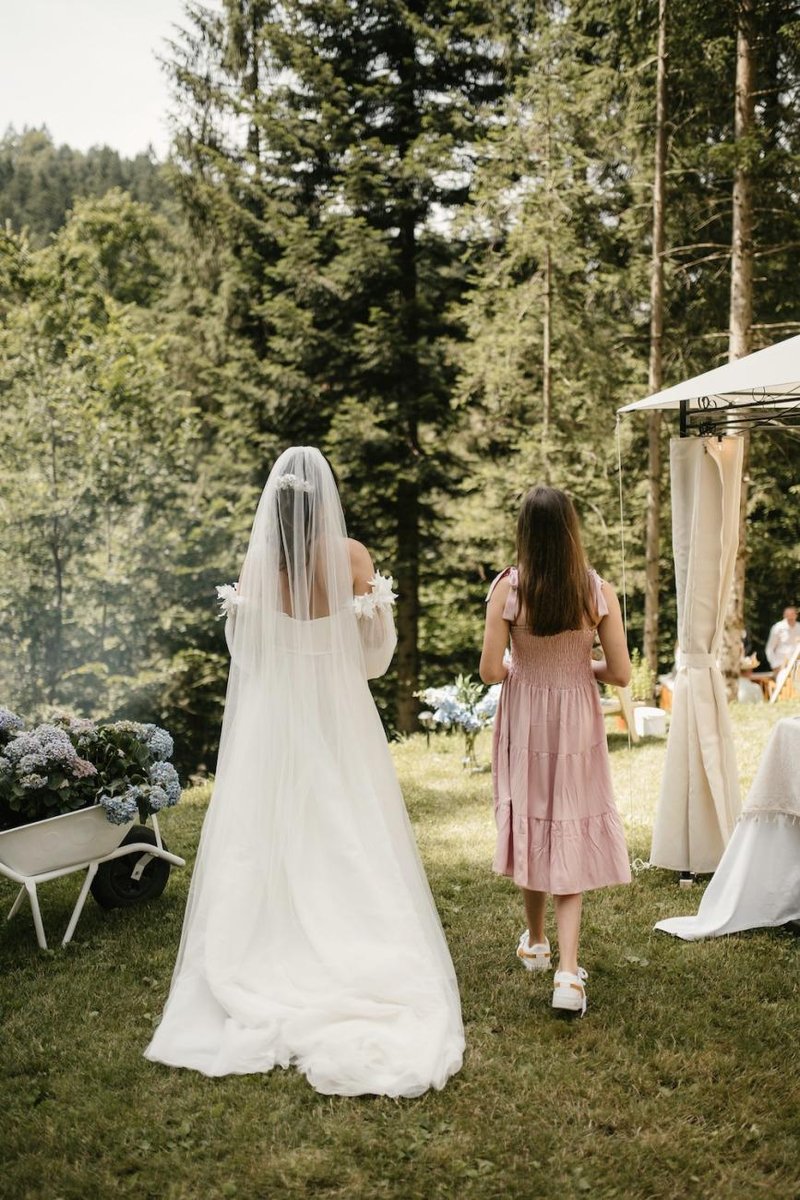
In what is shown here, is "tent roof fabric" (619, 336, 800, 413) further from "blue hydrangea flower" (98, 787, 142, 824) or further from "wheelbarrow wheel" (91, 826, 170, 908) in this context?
"wheelbarrow wheel" (91, 826, 170, 908)

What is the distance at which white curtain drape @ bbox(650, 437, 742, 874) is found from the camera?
512 cm

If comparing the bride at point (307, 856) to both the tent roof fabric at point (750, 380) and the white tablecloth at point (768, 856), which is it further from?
the tent roof fabric at point (750, 380)

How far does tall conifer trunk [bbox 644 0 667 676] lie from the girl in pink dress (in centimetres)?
876

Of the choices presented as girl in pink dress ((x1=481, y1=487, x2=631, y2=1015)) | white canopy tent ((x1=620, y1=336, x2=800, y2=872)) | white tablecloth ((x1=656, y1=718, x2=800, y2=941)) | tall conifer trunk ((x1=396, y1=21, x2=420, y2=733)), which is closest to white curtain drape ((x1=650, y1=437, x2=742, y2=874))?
white canopy tent ((x1=620, y1=336, x2=800, y2=872))

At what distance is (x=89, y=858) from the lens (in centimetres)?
446

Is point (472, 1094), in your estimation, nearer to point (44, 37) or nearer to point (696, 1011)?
point (696, 1011)

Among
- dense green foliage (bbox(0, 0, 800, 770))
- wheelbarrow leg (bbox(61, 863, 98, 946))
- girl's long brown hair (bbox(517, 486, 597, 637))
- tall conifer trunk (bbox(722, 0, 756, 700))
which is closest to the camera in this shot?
girl's long brown hair (bbox(517, 486, 597, 637))

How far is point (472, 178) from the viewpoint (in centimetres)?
1480

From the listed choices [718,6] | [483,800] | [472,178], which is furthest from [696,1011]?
[472,178]

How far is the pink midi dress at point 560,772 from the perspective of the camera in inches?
146

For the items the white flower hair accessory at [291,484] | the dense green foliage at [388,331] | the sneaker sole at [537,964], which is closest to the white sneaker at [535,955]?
the sneaker sole at [537,964]

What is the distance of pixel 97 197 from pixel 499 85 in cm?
1260

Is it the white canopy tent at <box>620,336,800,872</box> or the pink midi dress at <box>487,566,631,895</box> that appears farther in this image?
the white canopy tent at <box>620,336,800,872</box>

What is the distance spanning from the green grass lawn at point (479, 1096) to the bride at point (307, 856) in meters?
0.19
